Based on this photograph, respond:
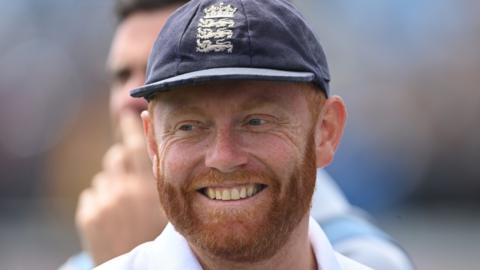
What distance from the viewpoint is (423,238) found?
30.0 ft

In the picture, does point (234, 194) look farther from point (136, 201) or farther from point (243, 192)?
point (136, 201)

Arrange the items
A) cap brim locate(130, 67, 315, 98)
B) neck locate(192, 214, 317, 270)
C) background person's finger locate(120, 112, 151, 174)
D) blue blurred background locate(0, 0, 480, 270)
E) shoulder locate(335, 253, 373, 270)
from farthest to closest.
→ 1. blue blurred background locate(0, 0, 480, 270)
2. background person's finger locate(120, 112, 151, 174)
3. shoulder locate(335, 253, 373, 270)
4. neck locate(192, 214, 317, 270)
5. cap brim locate(130, 67, 315, 98)

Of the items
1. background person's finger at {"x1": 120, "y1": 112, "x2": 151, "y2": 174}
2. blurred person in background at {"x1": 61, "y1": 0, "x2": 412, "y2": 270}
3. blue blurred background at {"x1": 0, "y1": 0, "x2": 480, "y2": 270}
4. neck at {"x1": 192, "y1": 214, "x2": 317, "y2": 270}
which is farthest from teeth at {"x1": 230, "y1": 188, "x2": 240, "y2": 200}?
blue blurred background at {"x1": 0, "y1": 0, "x2": 480, "y2": 270}

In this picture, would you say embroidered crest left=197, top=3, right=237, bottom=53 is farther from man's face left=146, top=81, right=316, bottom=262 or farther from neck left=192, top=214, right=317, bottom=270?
neck left=192, top=214, right=317, bottom=270

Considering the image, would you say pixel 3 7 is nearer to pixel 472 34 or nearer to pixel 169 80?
pixel 472 34

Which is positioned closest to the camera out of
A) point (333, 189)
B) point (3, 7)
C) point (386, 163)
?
point (333, 189)

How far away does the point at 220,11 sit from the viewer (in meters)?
1.93

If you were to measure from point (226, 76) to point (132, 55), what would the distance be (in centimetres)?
147

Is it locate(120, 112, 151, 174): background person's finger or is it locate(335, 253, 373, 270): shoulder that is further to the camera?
locate(120, 112, 151, 174): background person's finger

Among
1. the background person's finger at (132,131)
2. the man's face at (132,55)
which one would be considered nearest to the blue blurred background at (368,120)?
the man's face at (132,55)

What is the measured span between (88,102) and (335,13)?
106 inches

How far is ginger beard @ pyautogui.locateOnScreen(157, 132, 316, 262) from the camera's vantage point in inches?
72.8

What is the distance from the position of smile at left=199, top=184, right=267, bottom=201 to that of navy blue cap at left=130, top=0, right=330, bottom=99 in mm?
222

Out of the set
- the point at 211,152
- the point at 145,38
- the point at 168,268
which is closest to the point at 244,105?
the point at 211,152
